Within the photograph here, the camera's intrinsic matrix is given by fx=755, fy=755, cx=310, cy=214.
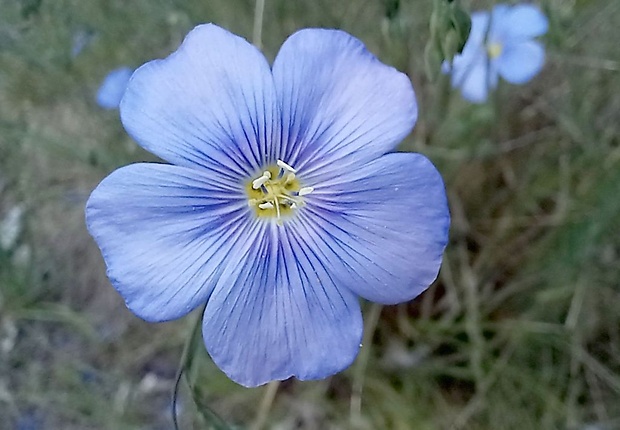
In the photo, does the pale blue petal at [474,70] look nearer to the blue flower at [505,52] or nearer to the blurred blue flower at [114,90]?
the blue flower at [505,52]

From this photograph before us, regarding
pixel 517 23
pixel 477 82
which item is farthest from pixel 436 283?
pixel 517 23

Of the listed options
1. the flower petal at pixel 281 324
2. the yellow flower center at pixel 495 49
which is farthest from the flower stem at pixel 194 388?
the yellow flower center at pixel 495 49

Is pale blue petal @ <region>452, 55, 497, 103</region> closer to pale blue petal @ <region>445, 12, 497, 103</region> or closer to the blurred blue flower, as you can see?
pale blue petal @ <region>445, 12, 497, 103</region>

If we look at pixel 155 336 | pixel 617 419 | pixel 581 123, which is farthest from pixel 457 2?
pixel 155 336

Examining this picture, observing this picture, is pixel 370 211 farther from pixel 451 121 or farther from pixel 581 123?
pixel 581 123

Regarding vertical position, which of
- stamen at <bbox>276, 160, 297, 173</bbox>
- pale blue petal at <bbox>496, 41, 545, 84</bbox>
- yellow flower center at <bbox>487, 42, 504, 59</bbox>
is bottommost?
pale blue petal at <bbox>496, 41, 545, 84</bbox>

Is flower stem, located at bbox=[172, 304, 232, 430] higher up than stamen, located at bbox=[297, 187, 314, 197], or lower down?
lower down

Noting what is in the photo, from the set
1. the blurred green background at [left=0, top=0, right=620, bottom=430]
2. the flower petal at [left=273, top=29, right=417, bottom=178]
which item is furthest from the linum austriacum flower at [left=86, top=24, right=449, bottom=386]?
the blurred green background at [left=0, top=0, right=620, bottom=430]

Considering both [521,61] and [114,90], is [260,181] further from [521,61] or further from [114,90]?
[521,61]
